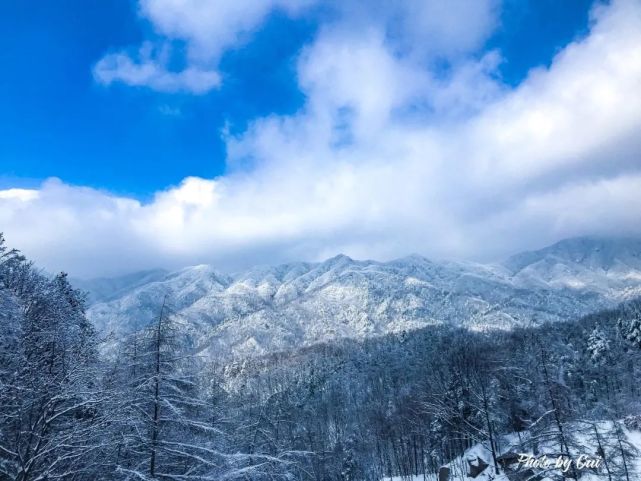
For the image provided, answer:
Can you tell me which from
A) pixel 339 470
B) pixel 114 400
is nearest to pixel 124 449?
pixel 114 400

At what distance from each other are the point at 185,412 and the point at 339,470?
244 ft

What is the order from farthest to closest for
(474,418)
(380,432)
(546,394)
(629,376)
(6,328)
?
(380,432) < (629,376) < (474,418) < (546,394) < (6,328)

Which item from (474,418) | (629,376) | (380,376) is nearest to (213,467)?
(474,418)

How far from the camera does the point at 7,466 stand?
8617mm

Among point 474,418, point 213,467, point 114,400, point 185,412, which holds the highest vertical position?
point 114,400

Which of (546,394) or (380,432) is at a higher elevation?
(546,394)

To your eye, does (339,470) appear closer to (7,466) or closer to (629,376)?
(629,376)

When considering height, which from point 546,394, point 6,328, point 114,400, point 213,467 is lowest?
point 546,394

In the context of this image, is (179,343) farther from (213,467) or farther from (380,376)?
(380,376)

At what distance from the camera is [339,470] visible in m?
73.8

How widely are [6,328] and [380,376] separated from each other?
572 ft

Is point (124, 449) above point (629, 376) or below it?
above

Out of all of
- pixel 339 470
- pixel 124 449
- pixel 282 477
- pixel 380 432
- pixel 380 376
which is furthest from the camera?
pixel 380 376

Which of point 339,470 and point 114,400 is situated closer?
point 114,400
